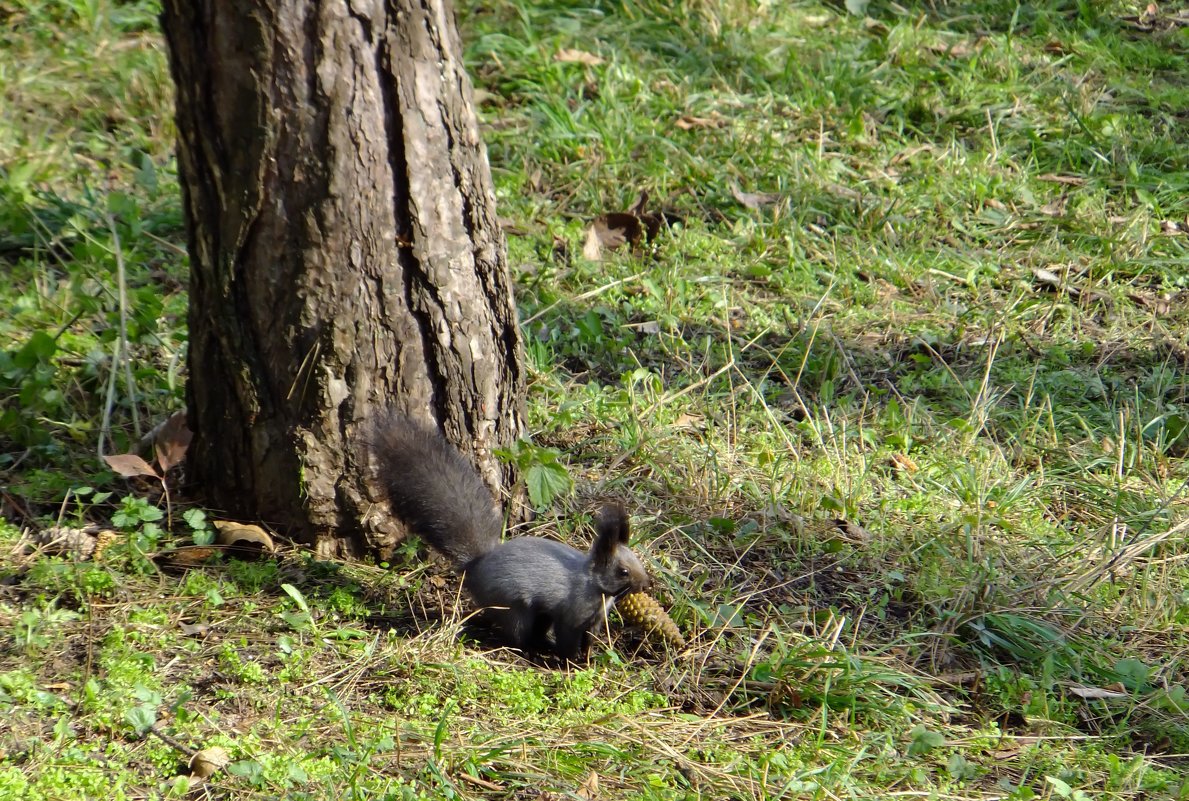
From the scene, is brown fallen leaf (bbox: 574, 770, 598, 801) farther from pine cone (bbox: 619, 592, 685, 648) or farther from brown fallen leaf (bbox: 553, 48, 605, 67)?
brown fallen leaf (bbox: 553, 48, 605, 67)

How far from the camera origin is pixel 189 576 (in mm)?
3139

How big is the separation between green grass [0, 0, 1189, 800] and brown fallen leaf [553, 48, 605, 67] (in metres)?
0.09

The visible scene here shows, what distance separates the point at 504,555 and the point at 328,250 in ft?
3.09

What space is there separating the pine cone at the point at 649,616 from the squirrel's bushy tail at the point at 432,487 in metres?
0.41

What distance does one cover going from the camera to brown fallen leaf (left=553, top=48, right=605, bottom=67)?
6203 millimetres

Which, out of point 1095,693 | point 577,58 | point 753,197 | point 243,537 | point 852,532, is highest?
point 577,58

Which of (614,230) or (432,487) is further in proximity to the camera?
(614,230)

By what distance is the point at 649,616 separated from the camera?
10.5 ft

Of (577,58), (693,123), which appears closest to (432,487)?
(693,123)

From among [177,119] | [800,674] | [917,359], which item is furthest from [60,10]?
[800,674]

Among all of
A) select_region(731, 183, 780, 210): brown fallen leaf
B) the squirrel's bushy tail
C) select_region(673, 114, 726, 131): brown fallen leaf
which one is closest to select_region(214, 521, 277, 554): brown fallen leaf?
the squirrel's bushy tail

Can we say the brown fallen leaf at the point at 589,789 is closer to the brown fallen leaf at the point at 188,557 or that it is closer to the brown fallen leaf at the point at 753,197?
the brown fallen leaf at the point at 188,557

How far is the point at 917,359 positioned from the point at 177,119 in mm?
2926

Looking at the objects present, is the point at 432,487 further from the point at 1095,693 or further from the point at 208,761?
the point at 1095,693
